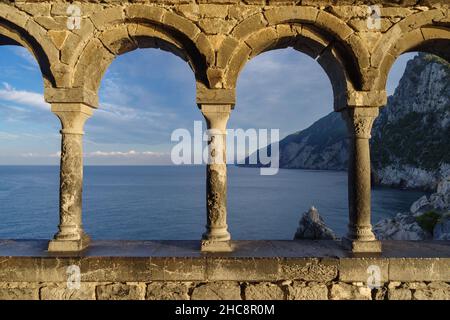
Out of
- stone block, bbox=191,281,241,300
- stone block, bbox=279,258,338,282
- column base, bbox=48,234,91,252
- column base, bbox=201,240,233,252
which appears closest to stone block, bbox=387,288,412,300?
stone block, bbox=279,258,338,282

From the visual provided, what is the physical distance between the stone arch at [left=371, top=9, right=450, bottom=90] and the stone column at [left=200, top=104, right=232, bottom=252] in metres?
2.27

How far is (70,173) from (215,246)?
2353mm

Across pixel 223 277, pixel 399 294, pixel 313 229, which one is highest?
pixel 223 277

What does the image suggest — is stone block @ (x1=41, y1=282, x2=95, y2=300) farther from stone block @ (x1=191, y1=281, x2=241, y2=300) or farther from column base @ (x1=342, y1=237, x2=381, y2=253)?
column base @ (x1=342, y1=237, x2=381, y2=253)

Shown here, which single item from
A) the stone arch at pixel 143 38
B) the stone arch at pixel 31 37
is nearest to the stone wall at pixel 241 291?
the stone arch at pixel 143 38

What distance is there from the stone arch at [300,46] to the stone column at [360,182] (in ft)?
1.16

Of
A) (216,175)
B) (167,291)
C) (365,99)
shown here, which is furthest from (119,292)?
(365,99)

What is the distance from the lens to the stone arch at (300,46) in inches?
198

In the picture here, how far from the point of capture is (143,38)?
204 inches

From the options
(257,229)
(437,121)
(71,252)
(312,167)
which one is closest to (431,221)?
(257,229)

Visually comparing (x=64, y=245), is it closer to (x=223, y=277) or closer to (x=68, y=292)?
(x=68, y=292)

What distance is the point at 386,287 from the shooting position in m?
4.68

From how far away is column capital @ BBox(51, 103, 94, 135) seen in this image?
16.5 ft
